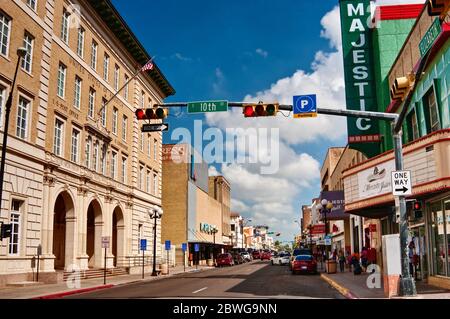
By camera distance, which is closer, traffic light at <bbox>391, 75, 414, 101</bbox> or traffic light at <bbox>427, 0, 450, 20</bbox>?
traffic light at <bbox>427, 0, 450, 20</bbox>

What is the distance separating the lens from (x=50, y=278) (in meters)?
27.5

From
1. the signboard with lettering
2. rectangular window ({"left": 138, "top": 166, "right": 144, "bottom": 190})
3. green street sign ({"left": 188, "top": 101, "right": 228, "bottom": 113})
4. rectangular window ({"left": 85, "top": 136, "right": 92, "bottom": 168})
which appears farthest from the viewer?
rectangular window ({"left": 138, "top": 166, "right": 144, "bottom": 190})

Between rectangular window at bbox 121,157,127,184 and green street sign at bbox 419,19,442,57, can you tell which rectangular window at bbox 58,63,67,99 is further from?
green street sign at bbox 419,19,442,57

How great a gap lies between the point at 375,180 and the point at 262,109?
9664 mm

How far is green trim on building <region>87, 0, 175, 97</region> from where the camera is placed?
37.2m

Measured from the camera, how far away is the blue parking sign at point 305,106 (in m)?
16.7

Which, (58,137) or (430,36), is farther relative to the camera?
(58,137)

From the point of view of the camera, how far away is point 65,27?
1296 inches

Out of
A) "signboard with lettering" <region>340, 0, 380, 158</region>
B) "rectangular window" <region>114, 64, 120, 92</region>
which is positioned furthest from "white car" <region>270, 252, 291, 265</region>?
"signboard with lettering" <region>340, 0, 380, 158</region>

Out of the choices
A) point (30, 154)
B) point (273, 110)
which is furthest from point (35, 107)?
point (273, 110)

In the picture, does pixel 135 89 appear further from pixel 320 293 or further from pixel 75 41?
pixel 320 293

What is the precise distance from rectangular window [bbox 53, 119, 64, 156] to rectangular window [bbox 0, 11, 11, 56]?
21.9ft

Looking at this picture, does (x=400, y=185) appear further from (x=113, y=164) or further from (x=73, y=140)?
(x=113, y=164)

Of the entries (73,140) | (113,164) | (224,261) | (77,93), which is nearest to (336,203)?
(113,164)
